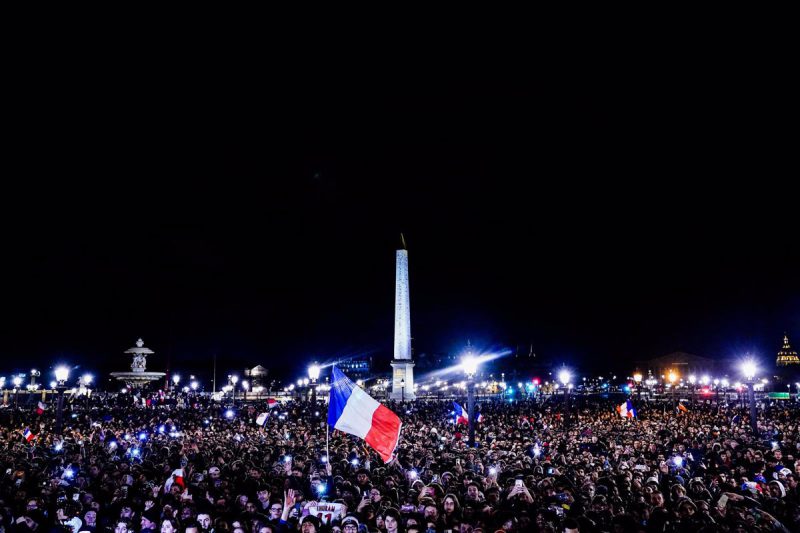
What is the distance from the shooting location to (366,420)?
10672mm

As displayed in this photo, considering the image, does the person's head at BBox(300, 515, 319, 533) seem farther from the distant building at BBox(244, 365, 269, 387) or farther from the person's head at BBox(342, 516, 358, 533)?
the distant building at BBox(244, 365, 269, 387)

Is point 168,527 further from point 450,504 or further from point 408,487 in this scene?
point 408,487

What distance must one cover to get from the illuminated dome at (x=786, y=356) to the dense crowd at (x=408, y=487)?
143 m

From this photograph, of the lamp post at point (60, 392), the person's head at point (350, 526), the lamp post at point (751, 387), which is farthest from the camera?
the lamp post at point (751, 387)

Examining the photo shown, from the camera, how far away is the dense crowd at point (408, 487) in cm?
759

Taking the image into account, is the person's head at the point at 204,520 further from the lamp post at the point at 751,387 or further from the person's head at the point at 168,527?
the lamp post at the point at 751,387

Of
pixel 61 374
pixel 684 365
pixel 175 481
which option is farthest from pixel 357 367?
pixel 175 481

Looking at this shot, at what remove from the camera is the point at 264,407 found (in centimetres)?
3688

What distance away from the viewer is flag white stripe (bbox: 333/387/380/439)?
1063cm

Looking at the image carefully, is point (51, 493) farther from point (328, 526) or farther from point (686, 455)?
point (686, 455)

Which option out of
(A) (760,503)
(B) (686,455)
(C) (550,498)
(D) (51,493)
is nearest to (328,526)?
(C) (550,498)

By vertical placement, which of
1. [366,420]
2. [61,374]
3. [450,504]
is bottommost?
[450,504]

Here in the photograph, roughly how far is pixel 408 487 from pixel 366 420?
2.01m

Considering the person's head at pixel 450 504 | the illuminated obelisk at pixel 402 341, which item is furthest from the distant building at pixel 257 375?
the person's head at pixel 450 504
